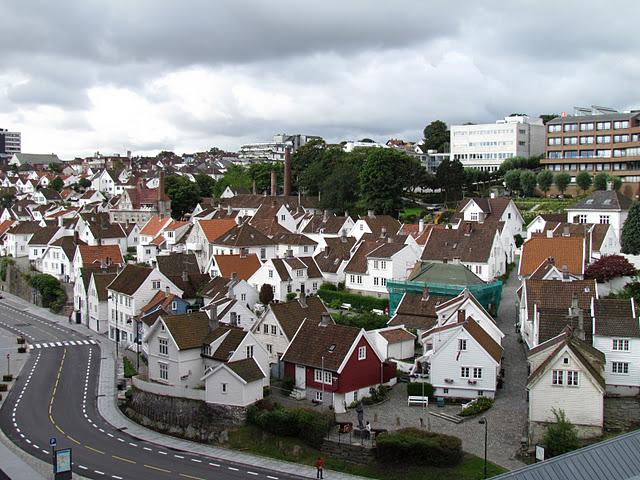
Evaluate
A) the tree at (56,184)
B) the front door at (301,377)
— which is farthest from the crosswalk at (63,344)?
the tree at (56,184)

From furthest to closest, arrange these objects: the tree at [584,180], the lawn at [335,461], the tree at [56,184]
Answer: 1. the tree at [56,184]
2. the tree at [584,180]
3. the lawn at [335,461]

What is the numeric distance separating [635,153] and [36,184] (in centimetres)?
12251

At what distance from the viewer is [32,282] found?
78750 mm

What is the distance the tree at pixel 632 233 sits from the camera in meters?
61.0

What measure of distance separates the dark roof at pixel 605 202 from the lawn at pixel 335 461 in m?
46.5

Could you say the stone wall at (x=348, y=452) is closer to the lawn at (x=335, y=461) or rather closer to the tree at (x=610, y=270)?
the lawn at (x=335, y=461)

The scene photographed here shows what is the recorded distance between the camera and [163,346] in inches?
1832

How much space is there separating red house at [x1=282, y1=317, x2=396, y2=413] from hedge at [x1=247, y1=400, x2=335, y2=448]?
2560 millimetres

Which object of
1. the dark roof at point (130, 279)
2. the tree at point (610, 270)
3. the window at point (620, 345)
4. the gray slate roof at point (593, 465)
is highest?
the tree at point (610, 270)

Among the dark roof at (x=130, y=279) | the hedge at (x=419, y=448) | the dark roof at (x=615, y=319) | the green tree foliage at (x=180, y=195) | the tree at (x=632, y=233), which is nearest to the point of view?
the hedge at (x=419, y=448)

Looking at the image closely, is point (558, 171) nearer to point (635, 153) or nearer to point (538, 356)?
point (635, 153)

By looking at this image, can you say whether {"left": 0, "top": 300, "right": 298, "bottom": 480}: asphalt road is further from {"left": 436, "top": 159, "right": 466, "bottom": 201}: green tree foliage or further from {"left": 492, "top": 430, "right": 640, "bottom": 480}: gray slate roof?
{"left": 436, "top": 159, "right": 466, "bottom": 201}: green tree foliage

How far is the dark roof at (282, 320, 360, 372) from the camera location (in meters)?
42.0

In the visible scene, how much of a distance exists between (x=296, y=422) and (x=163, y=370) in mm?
12274
